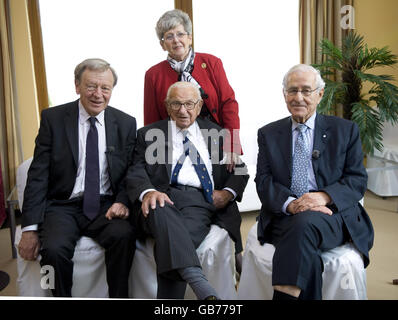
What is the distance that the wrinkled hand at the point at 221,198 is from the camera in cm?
239

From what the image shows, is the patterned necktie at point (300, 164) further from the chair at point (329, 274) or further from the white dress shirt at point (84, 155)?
the white dress shirt at point (84, 155)

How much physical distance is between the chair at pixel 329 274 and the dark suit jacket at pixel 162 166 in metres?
0.27

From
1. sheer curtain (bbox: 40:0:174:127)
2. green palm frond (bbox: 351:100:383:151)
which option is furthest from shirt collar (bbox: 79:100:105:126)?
green palm frond (bbox: 351:100:383:151)

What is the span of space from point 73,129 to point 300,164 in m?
1.23

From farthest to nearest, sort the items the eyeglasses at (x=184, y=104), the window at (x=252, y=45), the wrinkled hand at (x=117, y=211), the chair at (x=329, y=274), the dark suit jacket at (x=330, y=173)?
the window at (x=252, y=45) → the eyeglasses at (x=184, y=104) → the wrinkled hand at (x=117, y=211) → the dark suit jacket at (x=330, y=173) → the chair at (x=329, y=274)

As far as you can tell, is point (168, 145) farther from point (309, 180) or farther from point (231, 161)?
point (309, 180)

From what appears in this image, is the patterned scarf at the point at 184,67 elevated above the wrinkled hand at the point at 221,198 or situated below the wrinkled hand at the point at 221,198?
above

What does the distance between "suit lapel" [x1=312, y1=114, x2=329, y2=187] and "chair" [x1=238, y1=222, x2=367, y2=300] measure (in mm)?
389

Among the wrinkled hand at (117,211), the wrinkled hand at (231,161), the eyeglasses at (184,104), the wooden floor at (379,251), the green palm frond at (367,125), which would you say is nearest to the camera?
the wrinkled hand at (117,211)

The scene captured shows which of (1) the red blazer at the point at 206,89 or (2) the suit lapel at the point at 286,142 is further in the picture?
(1) the red blazer at the point at 206,89

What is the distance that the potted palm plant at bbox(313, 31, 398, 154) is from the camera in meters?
3.83

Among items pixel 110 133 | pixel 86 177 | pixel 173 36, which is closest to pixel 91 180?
pixel 86 177

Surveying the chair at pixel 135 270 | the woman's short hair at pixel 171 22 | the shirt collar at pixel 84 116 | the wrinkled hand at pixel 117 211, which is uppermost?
the woman's short hair at pixel 171 22

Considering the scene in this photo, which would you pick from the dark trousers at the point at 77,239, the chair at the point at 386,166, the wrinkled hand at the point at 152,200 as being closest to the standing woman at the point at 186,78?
the wrinkled hand at the point at 152,200
